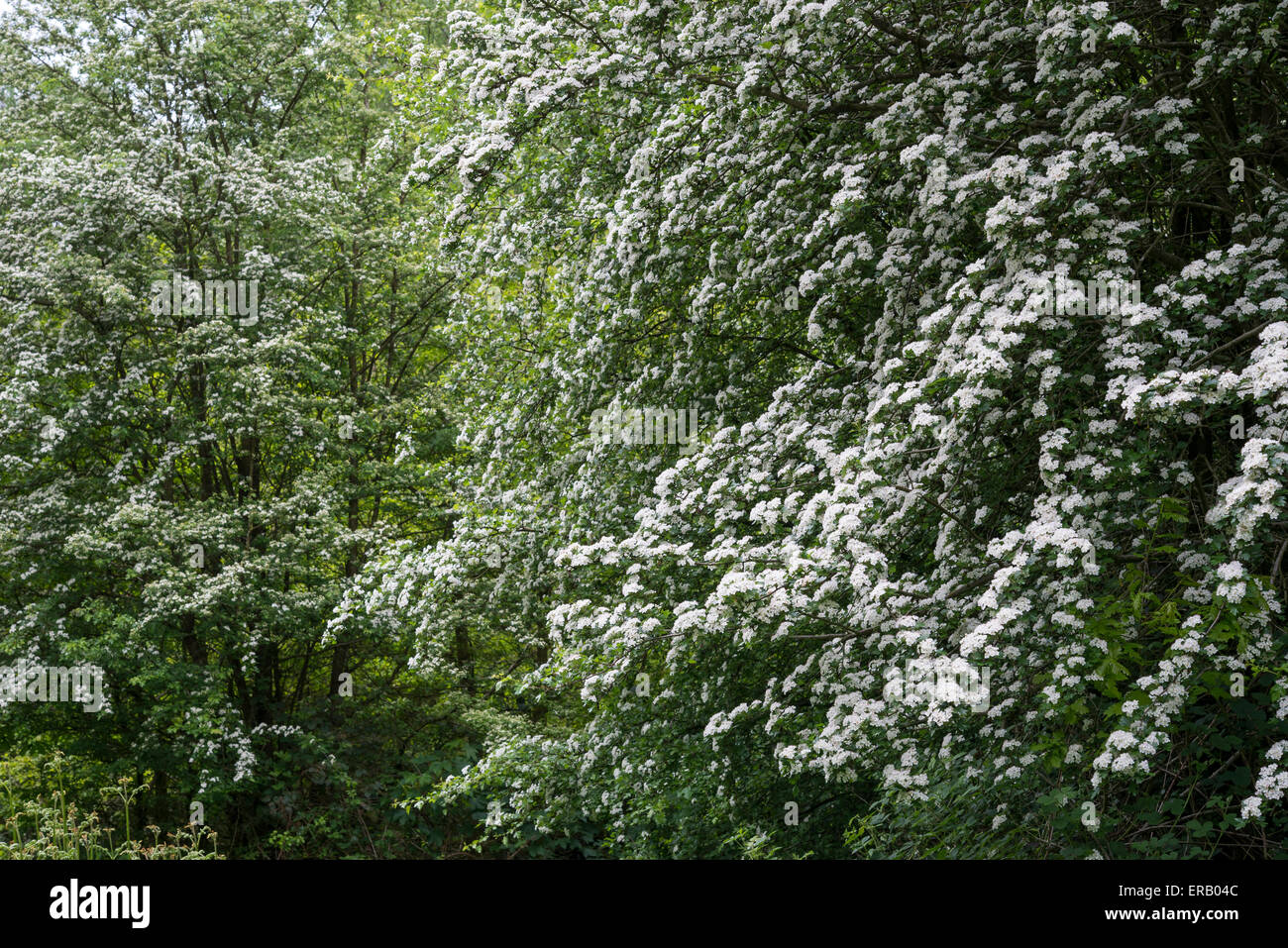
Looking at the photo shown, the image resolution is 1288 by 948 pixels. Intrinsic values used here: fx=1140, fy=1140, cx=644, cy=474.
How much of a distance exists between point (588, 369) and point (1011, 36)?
3826 millimetres

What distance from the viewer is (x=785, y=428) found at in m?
7.01

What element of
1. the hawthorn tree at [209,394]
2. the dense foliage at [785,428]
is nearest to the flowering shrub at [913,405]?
the dense foliage at [785,428]

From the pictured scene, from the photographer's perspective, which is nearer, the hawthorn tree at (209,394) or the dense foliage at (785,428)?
the dense foliage at (785,428)

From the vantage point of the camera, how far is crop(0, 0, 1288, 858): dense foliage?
17.3 ft

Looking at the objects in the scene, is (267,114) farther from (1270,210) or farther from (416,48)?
(1270,210)

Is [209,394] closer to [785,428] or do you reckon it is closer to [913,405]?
[785,428]

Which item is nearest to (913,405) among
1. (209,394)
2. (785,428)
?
(785,428)

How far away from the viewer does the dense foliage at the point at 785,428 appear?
527 centimetres

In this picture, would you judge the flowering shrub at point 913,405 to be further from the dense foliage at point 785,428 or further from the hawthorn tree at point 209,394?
the hawthorn tree at point 209,394

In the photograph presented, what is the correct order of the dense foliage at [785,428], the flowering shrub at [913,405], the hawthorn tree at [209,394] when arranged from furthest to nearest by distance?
the hawthorn tree at [209,394] → the dense foliage at [785,428] → the flowering shrub at [913,405]

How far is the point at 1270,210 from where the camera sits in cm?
577

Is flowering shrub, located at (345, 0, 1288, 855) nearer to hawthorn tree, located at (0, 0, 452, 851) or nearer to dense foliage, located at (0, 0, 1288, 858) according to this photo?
dense foliage, located at (0, 0, 1288, 858)

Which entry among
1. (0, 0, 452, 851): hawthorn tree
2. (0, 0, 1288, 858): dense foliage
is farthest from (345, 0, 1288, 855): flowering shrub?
(0, 0, 452, 851): hawthorn tree
